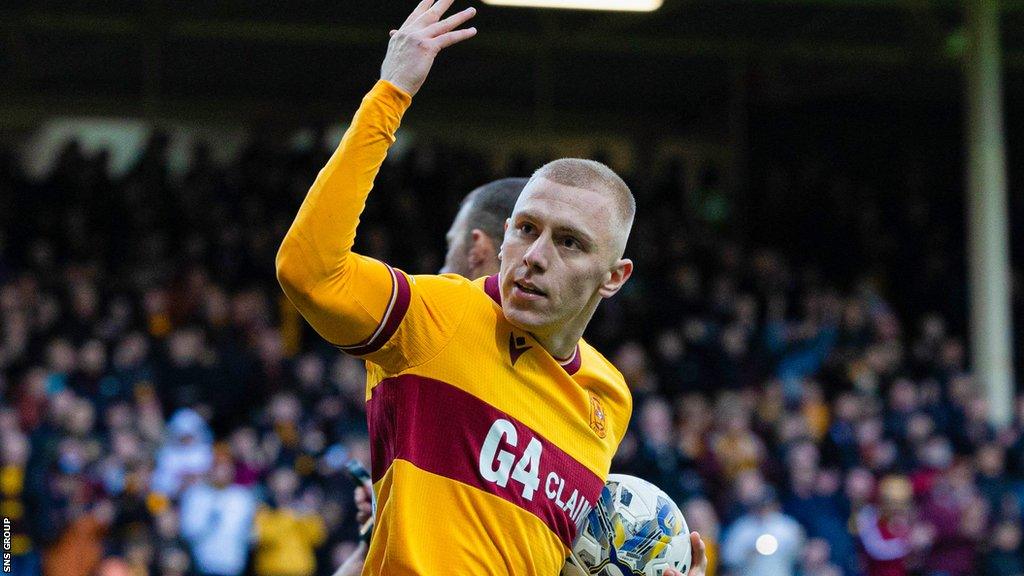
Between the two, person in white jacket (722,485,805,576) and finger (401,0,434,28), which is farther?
person in white jacket (722,485,805,576)

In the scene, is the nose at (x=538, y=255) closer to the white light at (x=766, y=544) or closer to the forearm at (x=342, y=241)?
the forearm at (x=342, y=241)

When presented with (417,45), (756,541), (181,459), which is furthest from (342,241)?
(756,541)

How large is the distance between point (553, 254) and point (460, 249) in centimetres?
123

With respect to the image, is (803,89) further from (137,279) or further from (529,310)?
(529,310)

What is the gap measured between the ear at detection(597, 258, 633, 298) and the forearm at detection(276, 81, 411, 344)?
0.66 m

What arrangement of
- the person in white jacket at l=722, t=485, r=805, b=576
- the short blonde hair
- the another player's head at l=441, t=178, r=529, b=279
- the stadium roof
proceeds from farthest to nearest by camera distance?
1. the stadium roof
2. the person in white jacket at l=722, t=485, r=805, b=576
3. the another player's head at l=441, t=178, r=529, b=279
4. the short blonde hair

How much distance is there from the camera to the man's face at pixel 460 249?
4.57 meters

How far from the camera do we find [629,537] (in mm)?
3590

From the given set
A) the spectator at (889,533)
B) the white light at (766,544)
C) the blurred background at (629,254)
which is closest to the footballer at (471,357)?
the white light at (766,544)

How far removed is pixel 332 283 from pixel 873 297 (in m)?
14.9

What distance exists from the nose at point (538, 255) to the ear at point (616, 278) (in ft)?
0.76

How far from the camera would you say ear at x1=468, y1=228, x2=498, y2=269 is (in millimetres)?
4516

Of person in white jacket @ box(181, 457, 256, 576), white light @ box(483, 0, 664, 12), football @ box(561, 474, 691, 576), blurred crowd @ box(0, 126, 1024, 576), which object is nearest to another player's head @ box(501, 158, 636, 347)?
football @ box(561, 474, 691, 576)

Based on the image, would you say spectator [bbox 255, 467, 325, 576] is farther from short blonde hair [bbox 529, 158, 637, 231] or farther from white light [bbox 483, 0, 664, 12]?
short blonde hair [bbox 529, 158, 637, 231]
